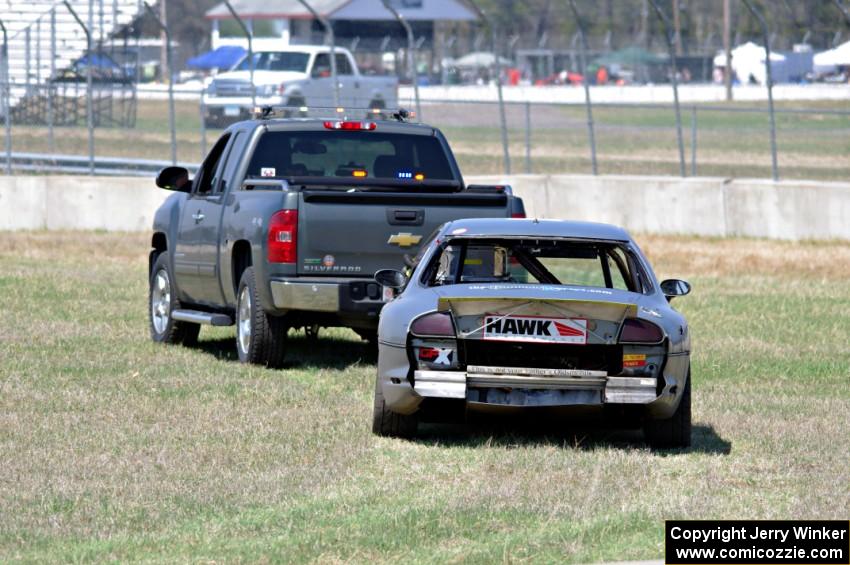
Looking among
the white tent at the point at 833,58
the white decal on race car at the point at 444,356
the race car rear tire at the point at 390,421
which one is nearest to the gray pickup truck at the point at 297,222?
the race car rear tire at the point at 390,421

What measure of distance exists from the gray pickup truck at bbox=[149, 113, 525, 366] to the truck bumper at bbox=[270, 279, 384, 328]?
10mm

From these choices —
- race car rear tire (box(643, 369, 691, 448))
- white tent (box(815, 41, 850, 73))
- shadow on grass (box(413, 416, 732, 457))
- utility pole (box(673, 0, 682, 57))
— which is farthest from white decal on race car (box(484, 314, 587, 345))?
utility pole (box(673, 0, 682, 57))

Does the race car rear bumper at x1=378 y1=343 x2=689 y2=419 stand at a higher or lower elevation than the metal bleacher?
lower

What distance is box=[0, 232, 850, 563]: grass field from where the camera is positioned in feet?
23.6

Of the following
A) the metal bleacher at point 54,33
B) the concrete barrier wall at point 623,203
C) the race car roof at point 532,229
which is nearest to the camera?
the race car roof at point 532,229

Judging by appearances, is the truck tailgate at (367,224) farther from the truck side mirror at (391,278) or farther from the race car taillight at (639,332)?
the race car taillight at (639,332)

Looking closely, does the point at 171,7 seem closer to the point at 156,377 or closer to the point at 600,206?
the point at 600,206

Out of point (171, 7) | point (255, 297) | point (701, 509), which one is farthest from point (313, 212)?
point (171, 7)

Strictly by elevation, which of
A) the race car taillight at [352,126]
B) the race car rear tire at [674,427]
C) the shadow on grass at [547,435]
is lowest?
the shadow on grass at [547,435]

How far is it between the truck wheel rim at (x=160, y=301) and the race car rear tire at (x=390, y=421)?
507cm

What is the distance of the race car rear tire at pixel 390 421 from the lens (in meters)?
9.55

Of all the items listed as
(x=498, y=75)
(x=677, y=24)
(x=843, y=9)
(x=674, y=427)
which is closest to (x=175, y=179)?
(x=674, y=427)

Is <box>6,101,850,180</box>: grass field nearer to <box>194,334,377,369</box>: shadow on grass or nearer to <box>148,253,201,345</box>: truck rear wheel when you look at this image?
<box>194,334,377,369</box>: shadow on grass

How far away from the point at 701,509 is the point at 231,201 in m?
6.33
